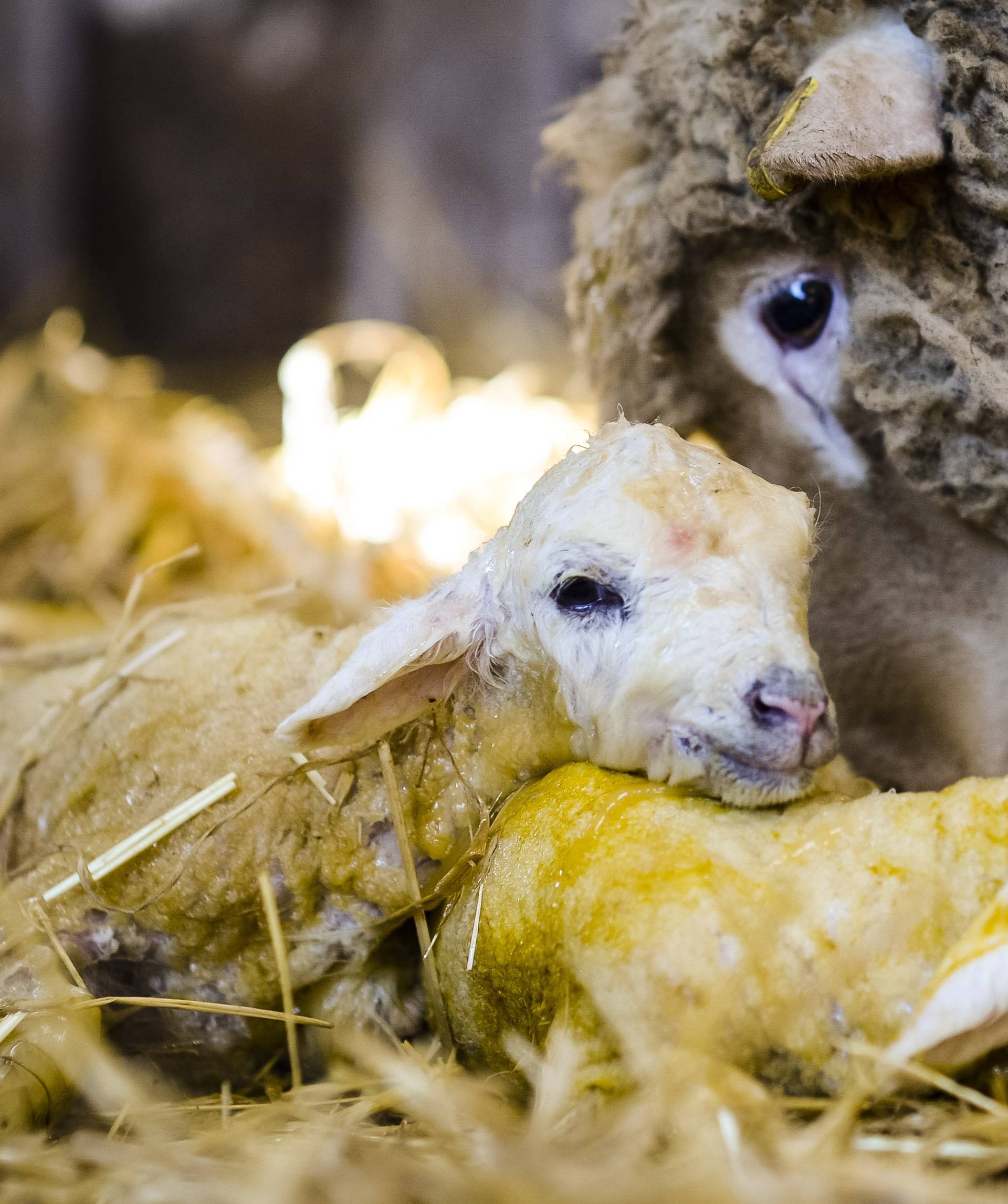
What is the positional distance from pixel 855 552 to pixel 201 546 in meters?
2.47

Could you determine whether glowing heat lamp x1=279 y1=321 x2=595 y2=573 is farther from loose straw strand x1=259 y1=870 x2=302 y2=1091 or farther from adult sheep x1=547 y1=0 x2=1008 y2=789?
loose straw strand x1=259 y1=870 x2=302 y2=1091

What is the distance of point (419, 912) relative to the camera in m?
1.86

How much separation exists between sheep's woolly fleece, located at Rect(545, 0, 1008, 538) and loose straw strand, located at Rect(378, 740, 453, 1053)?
108 centimetres

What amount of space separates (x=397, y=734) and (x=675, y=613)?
0.62 metres

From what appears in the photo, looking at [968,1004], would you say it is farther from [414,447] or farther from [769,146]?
[414,447]

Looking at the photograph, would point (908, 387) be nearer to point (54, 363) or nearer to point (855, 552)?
point (855, 552)

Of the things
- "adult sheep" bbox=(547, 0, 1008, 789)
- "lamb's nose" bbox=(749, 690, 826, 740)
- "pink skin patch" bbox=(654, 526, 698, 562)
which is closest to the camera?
"lamb's nose" bbox=(749, 690, 826, 740)

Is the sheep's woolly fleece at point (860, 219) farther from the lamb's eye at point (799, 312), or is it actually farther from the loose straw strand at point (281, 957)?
the loose straw strand at point (281, 957)

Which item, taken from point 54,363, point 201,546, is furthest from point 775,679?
point 54,363

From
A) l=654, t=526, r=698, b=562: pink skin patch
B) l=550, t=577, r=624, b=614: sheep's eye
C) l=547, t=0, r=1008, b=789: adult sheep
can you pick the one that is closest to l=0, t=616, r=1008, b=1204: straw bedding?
l=550, t=577, r=624, b=614: sheep's eye

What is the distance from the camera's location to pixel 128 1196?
1.20 m

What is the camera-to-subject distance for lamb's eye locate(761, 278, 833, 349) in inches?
85.0

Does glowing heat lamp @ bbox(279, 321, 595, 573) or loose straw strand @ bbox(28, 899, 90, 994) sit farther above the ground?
glowing heat lamp @ bbox(279, 321, 595, 573)

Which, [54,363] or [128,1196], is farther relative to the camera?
[54,363]
